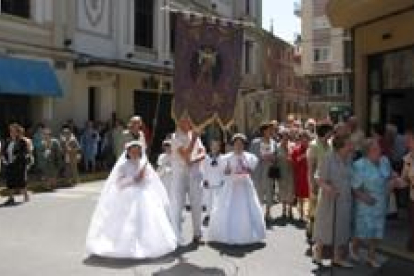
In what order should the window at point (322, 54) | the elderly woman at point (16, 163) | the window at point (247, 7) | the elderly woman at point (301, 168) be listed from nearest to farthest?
the elderly woman at point (301, 168)
the elderly woman at point (16, 163)
the window at point (247, 7)
the window at point (322, 54)

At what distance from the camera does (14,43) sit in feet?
83.4

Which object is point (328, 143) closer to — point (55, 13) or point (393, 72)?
point (393, 72)

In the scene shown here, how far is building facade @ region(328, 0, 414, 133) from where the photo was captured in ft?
51.5

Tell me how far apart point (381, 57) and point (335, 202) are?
746 centimetres

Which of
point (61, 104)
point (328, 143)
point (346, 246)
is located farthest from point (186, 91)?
point (61, 104)

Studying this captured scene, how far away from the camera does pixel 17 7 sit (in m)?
26.1

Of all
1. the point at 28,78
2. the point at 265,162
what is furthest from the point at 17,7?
the point at 265,162

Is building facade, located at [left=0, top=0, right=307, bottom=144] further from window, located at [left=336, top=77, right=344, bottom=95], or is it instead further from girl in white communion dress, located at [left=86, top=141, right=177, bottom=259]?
window, located at [left=336, top=77, right=344, bottom=95]

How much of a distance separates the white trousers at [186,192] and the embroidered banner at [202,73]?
2.97 feet

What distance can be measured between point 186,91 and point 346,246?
3.09m

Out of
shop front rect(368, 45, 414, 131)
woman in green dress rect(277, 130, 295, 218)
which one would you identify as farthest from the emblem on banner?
woman in green dress rect(277, 130, 295, 218)

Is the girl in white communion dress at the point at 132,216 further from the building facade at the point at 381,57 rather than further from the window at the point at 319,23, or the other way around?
the window at the point at 319,23

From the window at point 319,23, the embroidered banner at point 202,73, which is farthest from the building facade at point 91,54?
the window at point 319,23

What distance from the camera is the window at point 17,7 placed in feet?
83.4
